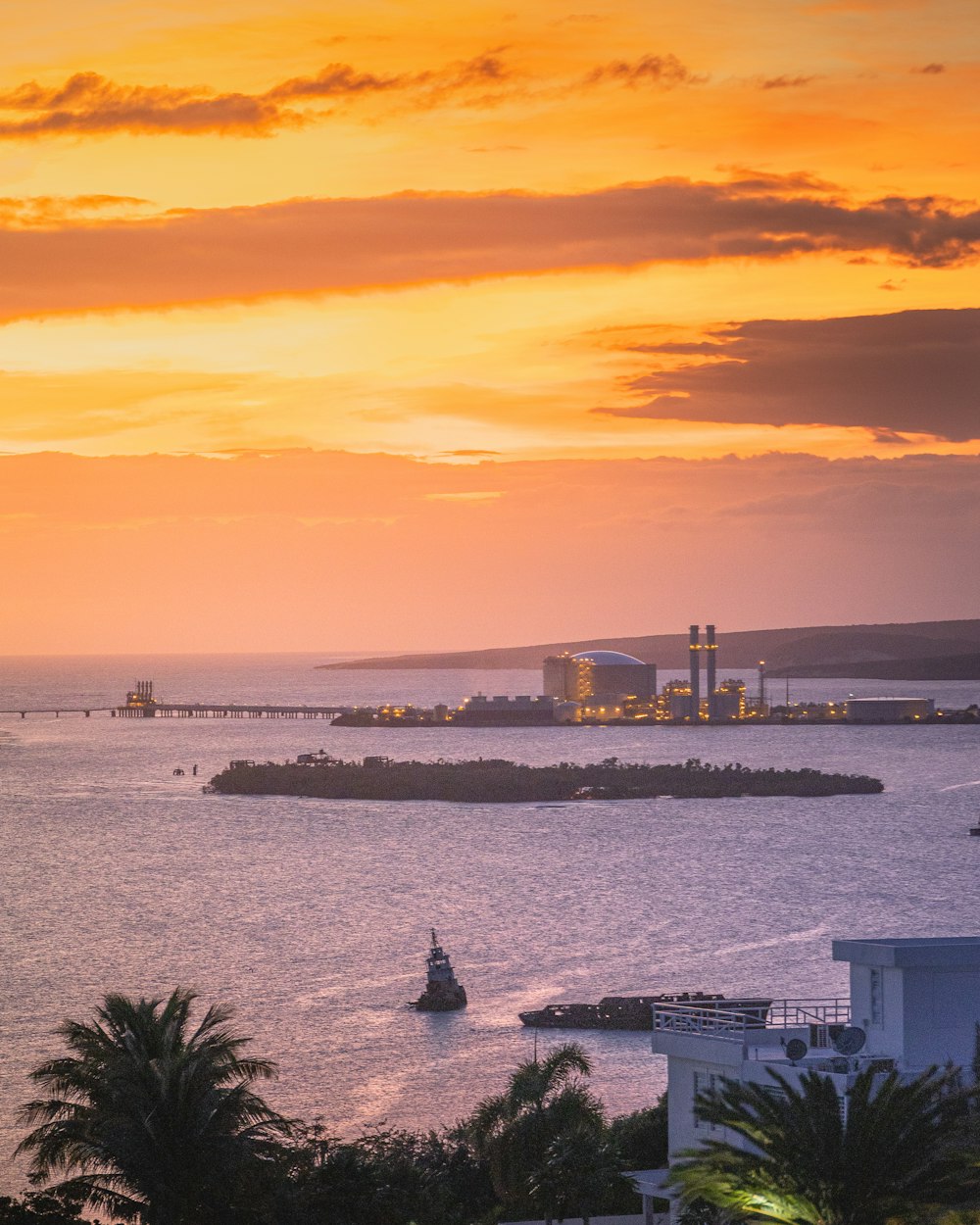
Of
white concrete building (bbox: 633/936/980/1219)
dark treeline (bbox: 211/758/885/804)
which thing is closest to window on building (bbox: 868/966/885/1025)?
white concrete building (bbox: 633/936/980/1219)

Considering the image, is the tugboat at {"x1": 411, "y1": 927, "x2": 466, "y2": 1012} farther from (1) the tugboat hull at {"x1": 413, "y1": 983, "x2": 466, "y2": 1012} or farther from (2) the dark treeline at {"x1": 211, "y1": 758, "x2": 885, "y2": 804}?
(2) the dark treeline at {"x1": 211, "y1": 758, "x2": 885, "y2": 804}

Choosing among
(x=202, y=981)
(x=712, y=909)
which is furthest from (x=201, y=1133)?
(x=712, y=909)

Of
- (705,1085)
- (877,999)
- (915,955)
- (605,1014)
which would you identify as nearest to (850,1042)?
(877,999)

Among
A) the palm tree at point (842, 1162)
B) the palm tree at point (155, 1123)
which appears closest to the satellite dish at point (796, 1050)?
the palm tree at point (842, 1162)

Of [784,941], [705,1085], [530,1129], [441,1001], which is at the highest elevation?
[705,1085]

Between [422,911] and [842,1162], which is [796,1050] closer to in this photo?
[842,1162]

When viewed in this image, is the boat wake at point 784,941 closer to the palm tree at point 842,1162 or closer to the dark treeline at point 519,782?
the palm tree at point 842,1162
